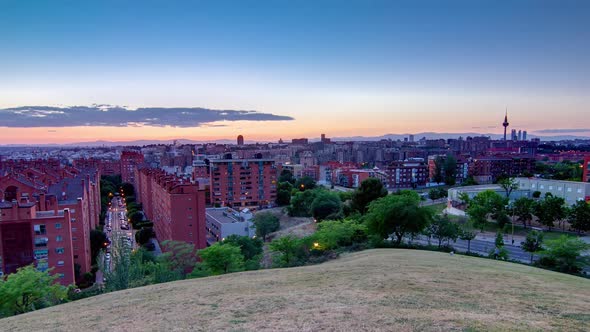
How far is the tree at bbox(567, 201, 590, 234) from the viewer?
38625 millimetres

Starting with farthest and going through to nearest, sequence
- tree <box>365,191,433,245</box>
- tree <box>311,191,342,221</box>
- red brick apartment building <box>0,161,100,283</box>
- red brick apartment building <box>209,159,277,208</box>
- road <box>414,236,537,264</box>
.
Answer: red brick apartment building <box>209,159,277,208</box>, tree <box>311,191,342,221</box>, road <box>414,236,537,264</box>, red brick apartment building <box>0,161,100,283</box>, tree <box>365,191,433,245</box>

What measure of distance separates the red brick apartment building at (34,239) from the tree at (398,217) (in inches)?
1035

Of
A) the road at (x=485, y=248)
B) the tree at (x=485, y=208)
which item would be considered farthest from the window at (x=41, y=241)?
the tree at (x=485, y=208)

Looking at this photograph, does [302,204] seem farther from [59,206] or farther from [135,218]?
[59,206]

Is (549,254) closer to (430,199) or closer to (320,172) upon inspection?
(430,199)

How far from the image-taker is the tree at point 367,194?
47.3m

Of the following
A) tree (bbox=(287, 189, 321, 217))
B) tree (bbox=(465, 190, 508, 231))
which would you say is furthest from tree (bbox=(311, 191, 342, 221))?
tree (bbox=(465, 190, 508, 231))

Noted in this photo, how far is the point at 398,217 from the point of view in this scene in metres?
29.1

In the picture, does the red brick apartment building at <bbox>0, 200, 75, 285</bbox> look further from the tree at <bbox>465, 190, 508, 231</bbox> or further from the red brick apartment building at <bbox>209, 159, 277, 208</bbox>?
the tree at <bbox>465, 190, 508, 231</bbox>

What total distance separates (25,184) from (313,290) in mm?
39052

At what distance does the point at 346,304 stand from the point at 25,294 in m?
16.3

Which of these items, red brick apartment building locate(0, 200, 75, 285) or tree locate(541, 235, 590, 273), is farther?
red brick apartment building locate(0, 200, 75, 285)

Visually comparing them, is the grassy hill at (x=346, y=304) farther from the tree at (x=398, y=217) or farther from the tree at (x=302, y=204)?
the tree at (x=302, y=204)

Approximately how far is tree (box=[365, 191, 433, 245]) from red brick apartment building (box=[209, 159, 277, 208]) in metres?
47.2
